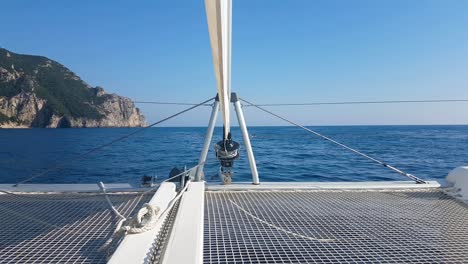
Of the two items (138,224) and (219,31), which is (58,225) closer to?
(138,224)

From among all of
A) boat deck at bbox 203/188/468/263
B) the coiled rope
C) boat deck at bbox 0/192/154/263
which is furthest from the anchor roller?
the coiled rope

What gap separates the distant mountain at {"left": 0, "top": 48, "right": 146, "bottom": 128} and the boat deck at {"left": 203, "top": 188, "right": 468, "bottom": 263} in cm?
9569

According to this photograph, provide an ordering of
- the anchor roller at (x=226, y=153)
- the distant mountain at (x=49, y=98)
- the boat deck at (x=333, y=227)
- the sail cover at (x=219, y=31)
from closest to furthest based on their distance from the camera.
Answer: the sail cover at (x=219, y=31), the boat deck at (x=333, y=227), the anchor roller at (x=226, y=153), the distant mountain at (x=49, y=98)

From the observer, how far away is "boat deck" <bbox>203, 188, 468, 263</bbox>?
6.91 feet

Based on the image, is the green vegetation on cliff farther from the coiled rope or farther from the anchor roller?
the coiled rope

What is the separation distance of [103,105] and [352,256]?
14152 centimetres

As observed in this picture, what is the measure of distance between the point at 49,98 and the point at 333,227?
121485 millimetres

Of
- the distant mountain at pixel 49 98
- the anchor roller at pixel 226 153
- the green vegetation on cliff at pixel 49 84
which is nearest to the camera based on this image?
the anchor roller at pixel 226 153

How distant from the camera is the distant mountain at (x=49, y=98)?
99.3 m

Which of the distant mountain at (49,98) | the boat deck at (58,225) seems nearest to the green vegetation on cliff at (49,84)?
the distant mountain at (49,98)

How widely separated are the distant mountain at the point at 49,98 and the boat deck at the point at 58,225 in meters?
94.9

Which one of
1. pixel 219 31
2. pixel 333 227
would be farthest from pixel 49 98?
pixel 333 227

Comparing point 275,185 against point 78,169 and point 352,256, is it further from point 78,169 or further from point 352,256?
point 78,169

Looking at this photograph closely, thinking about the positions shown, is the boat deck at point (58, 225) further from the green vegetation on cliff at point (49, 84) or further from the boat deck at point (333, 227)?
the green vegetation on cliff at point (49, 84)
